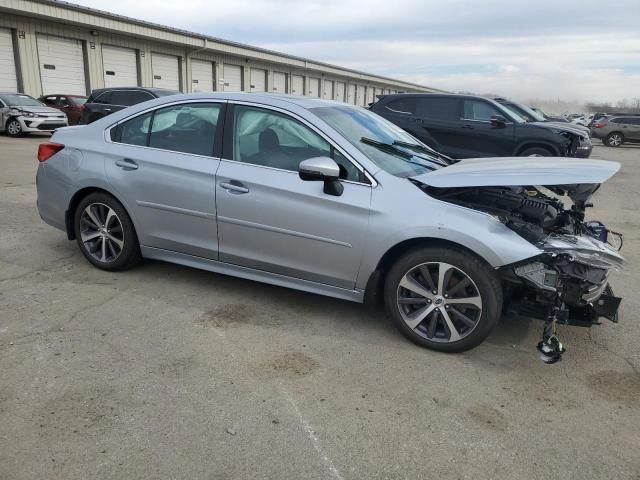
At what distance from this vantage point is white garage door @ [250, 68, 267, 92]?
36.1 metres

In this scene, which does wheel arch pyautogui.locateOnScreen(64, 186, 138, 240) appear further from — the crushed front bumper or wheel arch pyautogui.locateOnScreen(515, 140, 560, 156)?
the crushed front bumper

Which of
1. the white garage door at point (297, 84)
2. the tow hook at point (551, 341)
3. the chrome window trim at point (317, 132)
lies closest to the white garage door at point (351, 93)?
the white garage door at point (297, 84)

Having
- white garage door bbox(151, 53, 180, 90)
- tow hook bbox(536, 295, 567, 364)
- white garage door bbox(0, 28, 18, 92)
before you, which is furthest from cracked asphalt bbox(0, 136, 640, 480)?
white garage door bbox(151, 53, 180, 90)

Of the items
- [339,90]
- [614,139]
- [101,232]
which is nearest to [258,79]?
[339,90]

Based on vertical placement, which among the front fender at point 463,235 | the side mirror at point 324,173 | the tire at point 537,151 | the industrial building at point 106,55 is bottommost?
the tire at point 537,151

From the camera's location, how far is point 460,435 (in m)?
2.65

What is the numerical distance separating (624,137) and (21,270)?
1079 inches

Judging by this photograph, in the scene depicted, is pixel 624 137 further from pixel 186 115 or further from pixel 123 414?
pixel 123 414

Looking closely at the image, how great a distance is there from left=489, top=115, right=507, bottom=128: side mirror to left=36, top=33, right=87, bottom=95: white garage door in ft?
66.9

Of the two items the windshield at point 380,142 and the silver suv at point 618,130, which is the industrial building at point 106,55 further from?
the silver suv at point 618,130

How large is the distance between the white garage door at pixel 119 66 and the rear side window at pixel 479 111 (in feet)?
68.4

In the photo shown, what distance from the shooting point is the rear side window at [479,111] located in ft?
34.0

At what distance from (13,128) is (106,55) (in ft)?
32.1

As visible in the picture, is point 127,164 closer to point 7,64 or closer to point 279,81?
point 7,64
